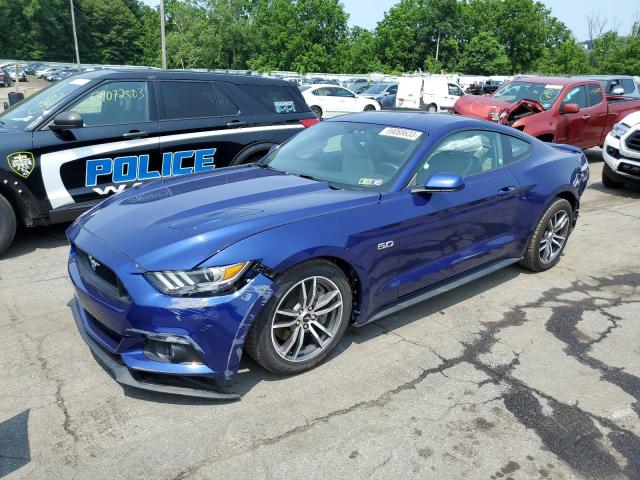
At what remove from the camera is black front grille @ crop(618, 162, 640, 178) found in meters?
8.32

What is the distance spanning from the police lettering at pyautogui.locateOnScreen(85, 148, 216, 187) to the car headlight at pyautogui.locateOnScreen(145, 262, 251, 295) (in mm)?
3185

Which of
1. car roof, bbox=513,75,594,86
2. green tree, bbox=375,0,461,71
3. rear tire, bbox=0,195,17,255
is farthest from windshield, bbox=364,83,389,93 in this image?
A: green tree, bbox=375,0,461,71

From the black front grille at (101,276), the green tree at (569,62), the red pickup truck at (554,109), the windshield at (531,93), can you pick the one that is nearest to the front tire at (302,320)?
the black front grille at (101,276)

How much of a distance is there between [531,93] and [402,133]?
26.9 feet

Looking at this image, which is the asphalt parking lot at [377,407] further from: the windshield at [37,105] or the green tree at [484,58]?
the green tree at [484,58]

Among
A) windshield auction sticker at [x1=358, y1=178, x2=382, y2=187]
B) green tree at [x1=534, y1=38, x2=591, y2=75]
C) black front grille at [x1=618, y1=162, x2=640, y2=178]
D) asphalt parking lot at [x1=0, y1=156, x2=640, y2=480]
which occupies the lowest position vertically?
asphalt parking lot at [x1=0, y1=156, x2=640, y2=480]

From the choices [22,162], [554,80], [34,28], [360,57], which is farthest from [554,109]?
[34,28]

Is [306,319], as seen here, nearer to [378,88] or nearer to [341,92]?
[341,92]

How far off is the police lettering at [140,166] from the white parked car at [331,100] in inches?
667

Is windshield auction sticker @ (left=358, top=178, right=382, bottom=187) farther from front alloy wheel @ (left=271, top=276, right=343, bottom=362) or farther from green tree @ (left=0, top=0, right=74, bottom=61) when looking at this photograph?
green tree @ (left=0, top=0, right=74, bottom=61)

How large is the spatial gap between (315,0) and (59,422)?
6718 cm

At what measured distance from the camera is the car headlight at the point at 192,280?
2838 millimetres

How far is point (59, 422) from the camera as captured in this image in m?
2.90

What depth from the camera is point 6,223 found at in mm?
5184
